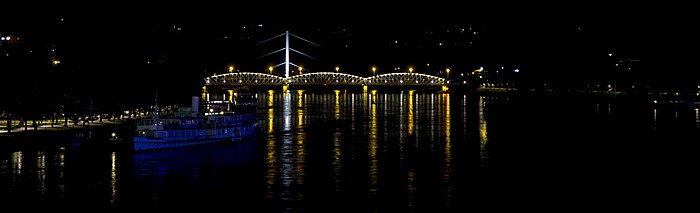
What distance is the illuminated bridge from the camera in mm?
132000

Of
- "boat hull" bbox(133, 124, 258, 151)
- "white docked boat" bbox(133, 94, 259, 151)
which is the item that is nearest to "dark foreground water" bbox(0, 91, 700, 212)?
"boat hull" bbox(133, 124, 258, 151)

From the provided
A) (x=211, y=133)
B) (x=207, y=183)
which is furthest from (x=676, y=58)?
(x=207, y=183)

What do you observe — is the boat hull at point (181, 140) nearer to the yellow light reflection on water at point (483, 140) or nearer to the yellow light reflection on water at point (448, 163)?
the yellow light reflection on water at point (448, 163)

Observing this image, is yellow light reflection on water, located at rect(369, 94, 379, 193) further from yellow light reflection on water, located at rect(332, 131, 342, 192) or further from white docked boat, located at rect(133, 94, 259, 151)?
white docked boat, located at rect(133, 94, 259, 151)

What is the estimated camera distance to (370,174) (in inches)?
1172

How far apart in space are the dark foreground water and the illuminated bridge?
279 feet

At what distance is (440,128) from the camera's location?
52375 millimetres

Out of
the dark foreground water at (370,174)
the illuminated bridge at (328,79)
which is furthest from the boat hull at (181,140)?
the illuminated bridge at (328,79)

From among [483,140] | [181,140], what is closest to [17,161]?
[181,140]

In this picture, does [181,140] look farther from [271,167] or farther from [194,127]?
[271,167]

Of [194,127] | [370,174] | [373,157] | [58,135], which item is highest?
[194,127]

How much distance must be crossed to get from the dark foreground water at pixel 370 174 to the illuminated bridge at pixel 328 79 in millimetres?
85046

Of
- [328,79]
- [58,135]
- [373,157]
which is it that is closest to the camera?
[373,157]

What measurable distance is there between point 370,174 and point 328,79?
368ft
